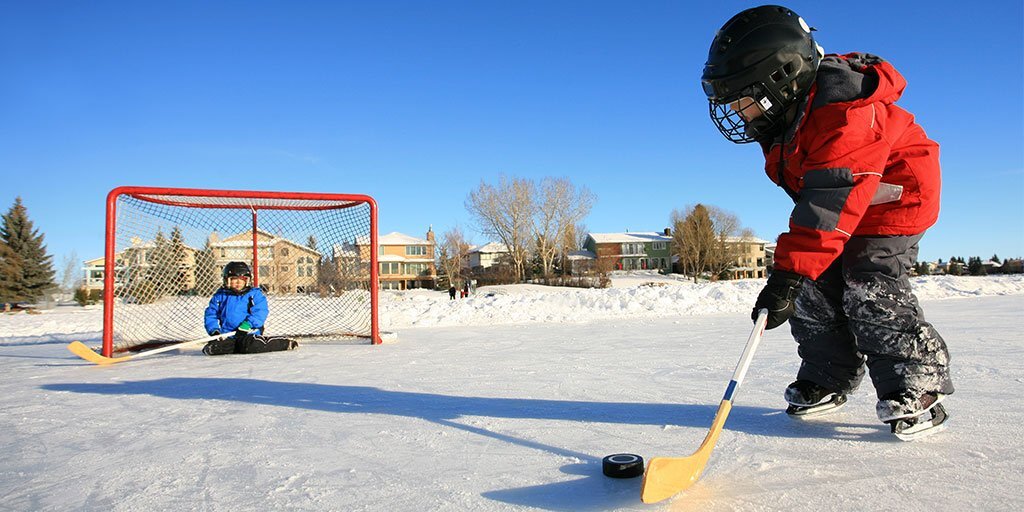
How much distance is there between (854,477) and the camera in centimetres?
138

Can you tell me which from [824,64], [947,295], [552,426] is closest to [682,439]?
[552,426]

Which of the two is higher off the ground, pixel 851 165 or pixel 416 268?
pixel 416 268

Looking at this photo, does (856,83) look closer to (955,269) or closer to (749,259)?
(955,269)

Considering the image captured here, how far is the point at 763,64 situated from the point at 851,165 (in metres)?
0.39

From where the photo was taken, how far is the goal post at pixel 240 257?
224 inches

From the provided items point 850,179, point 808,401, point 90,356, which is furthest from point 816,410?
point 90,356

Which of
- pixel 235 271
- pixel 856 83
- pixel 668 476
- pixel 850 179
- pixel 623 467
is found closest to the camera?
pixel 668 476

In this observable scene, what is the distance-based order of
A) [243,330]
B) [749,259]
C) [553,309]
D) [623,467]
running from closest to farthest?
[623,467], [243,330], [553,309], [749,259]

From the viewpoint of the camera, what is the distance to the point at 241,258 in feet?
23.1

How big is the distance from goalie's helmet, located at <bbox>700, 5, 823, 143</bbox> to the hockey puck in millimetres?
1116

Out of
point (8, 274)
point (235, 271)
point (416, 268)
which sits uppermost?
point (416, 268)

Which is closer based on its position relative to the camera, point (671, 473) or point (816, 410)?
point (671, 473)

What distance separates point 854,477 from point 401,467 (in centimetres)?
116

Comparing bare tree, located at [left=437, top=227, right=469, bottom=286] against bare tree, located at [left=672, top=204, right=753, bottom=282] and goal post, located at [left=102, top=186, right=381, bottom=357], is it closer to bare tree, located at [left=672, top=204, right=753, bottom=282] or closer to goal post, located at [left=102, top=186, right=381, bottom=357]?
bare tree, located at [left=672, top=204, right=753, bottom=282]
